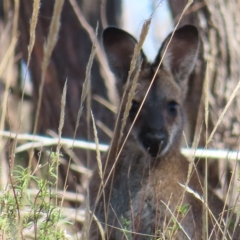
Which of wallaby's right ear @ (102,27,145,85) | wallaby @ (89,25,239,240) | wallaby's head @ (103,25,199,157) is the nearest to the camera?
wallaby @ (89,25,239,240)

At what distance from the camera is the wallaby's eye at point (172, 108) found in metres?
4.60

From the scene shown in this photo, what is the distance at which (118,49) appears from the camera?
15.8 feet

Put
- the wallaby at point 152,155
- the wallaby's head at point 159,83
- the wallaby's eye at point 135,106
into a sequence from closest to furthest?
1. the wallaby at point 152,155
2. the wallaby's head at point 159,83
3. the wallaby's eye at point 135,106

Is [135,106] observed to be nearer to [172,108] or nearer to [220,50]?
[172,108]

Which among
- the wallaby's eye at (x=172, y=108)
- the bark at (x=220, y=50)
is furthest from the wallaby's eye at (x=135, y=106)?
the bark at (x=220, y=50)

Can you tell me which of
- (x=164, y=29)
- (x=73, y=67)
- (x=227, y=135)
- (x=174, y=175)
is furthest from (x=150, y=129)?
(x=164, y=29)

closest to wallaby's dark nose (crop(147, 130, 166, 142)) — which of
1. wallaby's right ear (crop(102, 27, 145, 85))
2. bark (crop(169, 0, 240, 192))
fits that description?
wallaby's right ear (crop(102, 27, 145, 85))

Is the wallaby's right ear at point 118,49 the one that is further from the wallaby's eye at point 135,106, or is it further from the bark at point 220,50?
the bark at point 220,50

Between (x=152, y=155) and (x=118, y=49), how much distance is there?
0.92m

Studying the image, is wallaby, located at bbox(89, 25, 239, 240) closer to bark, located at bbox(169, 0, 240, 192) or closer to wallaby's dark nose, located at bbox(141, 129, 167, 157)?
wallaby's dark nose, located at bbox(141, 129, 167, 157)

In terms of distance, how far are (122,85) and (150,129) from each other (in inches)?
31.8

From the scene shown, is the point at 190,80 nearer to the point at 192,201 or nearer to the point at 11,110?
the point at 192,201

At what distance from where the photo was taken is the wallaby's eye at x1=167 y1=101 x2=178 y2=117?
15.1 feet

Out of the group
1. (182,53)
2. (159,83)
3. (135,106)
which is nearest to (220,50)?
(182,53)
